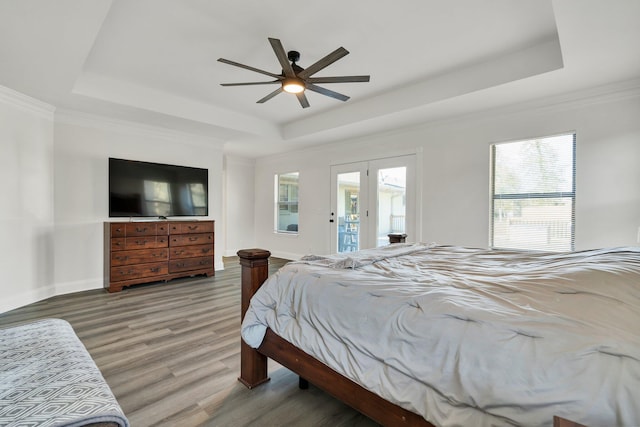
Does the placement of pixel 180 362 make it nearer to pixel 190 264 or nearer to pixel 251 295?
pixel 251 295

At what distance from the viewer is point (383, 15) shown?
2461 mm

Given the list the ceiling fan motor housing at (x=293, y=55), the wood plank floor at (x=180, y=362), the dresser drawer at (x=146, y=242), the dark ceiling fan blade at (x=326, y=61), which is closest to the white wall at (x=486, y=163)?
the ceiling fan motor housing at (x=293, y=55)

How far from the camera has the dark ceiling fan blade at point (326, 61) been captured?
229cm

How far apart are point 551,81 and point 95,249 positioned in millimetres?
5885

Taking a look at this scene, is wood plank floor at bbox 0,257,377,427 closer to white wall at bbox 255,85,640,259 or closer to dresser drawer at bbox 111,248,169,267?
dresser drawer at bbox 111,248,169,267

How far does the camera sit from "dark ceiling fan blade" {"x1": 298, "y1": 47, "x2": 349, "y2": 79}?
2291 millimetres

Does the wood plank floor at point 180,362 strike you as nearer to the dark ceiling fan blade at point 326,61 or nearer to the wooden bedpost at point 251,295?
the wooden bedpost at point 251,295

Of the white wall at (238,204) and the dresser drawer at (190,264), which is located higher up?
the white wall at (238,204)

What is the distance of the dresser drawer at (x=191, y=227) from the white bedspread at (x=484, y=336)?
11.4 ft

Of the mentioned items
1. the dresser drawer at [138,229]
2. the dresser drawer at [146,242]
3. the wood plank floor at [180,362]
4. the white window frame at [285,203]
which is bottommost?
the wood plank floor at [180,362]

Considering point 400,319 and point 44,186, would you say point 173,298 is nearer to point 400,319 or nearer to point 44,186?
point 44,186

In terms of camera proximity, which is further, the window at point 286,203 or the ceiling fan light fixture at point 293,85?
the window at point 286,203

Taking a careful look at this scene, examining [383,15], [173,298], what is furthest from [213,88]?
[173,298]

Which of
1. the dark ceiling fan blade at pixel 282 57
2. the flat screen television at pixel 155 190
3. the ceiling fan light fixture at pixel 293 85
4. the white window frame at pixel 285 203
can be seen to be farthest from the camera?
the white window frame at pixel 285 203
